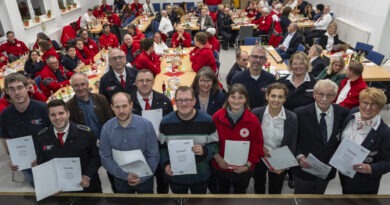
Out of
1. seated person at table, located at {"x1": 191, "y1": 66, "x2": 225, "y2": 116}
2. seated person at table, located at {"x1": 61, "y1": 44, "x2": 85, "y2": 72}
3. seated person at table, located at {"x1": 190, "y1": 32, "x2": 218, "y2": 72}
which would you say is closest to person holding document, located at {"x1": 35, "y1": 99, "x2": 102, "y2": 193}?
seated person at table, located at {"x1": 191, "y1": 66, "x2": 225, "y2": 116}

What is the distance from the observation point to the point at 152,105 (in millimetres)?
3045

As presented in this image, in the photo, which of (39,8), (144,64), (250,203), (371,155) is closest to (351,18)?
(144,64)

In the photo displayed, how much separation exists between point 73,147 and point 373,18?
31.3 ft

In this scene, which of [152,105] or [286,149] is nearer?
[286,149]

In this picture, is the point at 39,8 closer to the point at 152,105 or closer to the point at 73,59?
the point at 73,59

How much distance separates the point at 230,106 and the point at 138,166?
3.32ft

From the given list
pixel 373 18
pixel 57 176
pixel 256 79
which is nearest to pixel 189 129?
pixel 57 176

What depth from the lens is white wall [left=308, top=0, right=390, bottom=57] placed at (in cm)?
795

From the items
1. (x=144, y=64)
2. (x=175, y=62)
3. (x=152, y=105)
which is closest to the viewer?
(x=152, y=105)

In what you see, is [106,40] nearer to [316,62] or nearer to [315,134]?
[316,62]

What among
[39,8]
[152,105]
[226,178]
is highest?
[39,8]

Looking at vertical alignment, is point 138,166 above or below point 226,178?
→ above

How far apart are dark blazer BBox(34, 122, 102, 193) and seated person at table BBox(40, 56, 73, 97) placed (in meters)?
2.74

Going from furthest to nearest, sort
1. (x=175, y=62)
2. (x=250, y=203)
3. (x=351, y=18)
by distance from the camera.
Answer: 1. (x=351, y=18)
2. (x=175, y=62)
3. (x=250, y=203)
